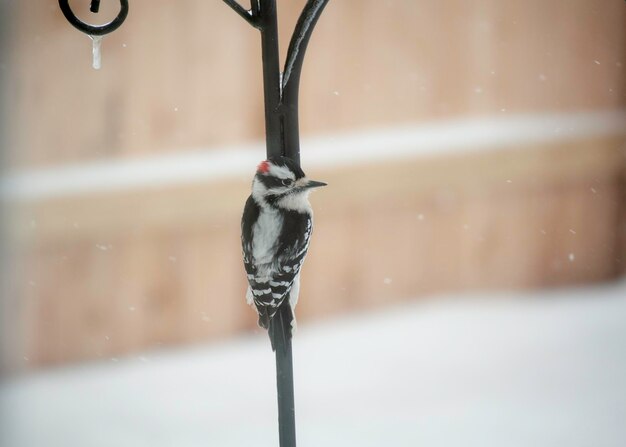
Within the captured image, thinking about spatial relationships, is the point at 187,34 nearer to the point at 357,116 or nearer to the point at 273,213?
the point at 357,116

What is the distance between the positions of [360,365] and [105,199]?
99 centimetres

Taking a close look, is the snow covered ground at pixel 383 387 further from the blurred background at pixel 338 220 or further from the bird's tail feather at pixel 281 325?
the bird's tail feather at pixel 281 325

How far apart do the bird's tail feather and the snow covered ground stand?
1.10 m

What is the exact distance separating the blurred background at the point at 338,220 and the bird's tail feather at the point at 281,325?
1.12m

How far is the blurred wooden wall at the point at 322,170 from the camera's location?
2.45 meters

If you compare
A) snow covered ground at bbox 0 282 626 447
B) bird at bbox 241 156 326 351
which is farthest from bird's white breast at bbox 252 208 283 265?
snow covered ground at bbox 0 282 626 447

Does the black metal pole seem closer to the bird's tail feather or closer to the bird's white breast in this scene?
the bird's white breast

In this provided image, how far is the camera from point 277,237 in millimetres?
867

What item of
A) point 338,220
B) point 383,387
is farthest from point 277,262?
point 338,220

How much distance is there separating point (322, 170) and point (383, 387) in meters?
0.74

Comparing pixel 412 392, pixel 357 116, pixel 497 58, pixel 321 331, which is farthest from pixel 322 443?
pixel 497 58

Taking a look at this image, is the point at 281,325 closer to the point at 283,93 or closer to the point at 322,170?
the point at 283,93

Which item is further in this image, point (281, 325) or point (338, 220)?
point (338, 220)

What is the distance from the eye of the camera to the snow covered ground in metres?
2.08
